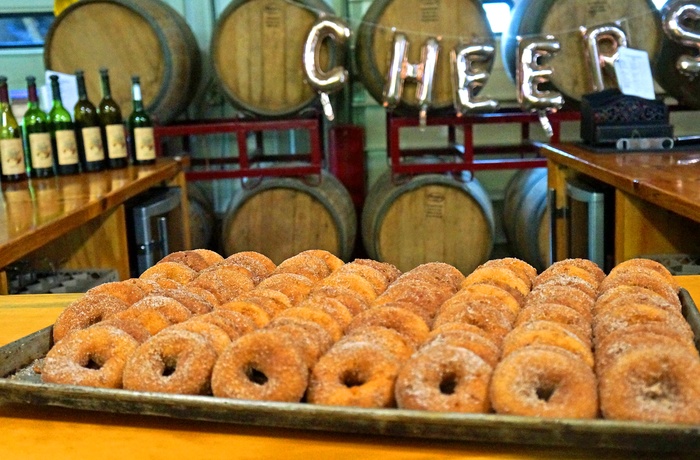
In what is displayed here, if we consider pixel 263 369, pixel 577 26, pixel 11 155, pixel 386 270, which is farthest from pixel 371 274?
pixel 577 26

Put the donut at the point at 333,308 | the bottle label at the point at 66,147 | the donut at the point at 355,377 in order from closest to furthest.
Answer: the donut at the point at 355,377 → the donut at the point at 333,308 → the bottle label at the point at 66,147

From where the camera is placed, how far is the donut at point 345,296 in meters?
1.15

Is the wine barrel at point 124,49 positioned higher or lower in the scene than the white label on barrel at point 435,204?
higher

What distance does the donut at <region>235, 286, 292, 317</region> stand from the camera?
3.77ft

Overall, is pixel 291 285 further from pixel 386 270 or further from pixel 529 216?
pixel 529 216

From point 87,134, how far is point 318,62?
3.85 feet

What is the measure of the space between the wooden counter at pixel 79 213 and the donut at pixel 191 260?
76 cm

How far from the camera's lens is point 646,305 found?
997mm

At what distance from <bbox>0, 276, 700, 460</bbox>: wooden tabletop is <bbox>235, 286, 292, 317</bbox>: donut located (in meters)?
0.26

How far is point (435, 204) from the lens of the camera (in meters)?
3.89

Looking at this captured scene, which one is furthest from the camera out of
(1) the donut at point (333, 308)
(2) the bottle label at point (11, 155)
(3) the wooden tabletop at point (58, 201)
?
(2) the bottle label at point (11, 155)

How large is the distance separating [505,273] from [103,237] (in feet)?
7.15

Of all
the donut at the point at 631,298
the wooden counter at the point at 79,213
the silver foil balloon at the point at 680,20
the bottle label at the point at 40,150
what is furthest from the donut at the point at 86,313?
the silver foil balloon at the point at 680,20

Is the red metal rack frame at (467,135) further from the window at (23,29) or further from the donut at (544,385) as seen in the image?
the donut at (544,385)
